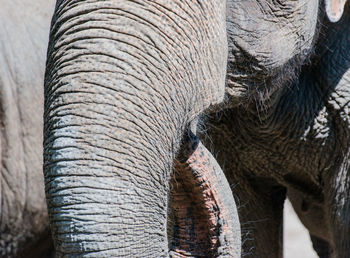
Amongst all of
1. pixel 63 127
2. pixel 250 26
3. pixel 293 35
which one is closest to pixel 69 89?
pixel 63 127

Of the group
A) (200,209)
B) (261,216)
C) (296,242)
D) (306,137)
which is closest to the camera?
(200,209)

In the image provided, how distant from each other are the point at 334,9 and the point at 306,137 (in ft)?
1.59

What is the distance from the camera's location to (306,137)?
9.62ft

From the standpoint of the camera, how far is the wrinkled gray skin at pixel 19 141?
3789 mm

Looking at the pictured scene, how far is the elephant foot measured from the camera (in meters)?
2.11

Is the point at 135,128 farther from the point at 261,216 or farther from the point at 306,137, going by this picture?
the point at 261,216

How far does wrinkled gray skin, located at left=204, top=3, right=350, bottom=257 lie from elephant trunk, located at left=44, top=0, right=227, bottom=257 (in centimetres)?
92

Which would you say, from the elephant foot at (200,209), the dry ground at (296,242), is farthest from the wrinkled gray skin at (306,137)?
the dry ground at (296,242)

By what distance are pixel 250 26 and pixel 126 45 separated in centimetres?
59

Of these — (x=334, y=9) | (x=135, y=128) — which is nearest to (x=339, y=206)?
(x=334, y=9)

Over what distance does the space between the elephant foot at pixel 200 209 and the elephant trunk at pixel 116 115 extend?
0.45 ft

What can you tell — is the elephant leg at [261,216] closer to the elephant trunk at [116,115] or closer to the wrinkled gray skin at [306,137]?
the wrinkled gray skin at [306,137]

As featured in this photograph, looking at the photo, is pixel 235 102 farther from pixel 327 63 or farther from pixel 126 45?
pixel 126 45

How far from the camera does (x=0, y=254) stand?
3812mm
